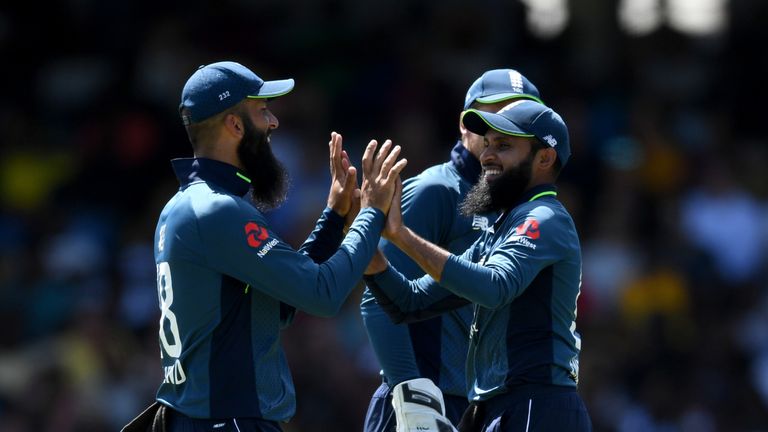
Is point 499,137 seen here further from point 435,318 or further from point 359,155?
point 359,155

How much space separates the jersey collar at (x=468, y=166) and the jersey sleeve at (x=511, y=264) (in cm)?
74

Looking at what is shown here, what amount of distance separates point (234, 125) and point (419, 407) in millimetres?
1324

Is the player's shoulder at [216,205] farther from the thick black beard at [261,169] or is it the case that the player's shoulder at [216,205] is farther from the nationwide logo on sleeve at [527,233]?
the nationwide logo on sleeve at [527,233]

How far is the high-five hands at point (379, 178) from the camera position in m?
5.39

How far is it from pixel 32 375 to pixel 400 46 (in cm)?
444

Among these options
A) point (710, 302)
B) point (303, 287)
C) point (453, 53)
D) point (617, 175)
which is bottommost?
point (710, 302)

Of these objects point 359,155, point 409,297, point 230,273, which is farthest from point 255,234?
point 359,155

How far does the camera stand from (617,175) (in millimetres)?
12039

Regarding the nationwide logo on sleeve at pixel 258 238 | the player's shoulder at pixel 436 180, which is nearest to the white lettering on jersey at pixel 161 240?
the nationwide logo on sleeve at pixel 258 238

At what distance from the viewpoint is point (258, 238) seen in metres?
5.13

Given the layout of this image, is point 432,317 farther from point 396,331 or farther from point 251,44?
point 251,44

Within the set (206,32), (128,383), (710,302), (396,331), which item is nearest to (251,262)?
(396,331)

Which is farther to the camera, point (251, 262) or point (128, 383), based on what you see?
point (128, 383)

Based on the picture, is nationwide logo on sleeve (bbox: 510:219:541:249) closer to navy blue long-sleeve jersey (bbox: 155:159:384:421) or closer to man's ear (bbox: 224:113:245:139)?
navy blue long-sleeve jersey (bbox: 155:159:384:421)
